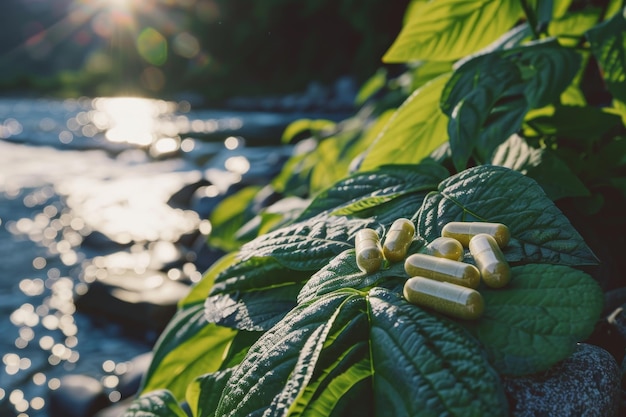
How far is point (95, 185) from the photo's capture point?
28.8 feet

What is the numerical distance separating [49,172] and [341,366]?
9907 millimetres

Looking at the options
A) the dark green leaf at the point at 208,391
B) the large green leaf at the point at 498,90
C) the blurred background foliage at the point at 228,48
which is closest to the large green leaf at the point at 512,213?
the large green leaf at the point at 498,90

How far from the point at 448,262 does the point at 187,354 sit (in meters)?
0.55

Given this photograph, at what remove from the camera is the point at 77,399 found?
333cm

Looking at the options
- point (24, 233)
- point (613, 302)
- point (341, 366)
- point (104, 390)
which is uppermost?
point (341, 366)

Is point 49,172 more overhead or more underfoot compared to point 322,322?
more underfoot

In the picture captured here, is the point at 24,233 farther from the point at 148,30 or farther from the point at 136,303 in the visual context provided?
the point at 148,30

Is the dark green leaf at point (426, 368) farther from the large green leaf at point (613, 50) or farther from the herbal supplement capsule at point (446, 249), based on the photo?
the large green leaf at point (613, 50)

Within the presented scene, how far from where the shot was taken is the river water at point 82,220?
405 cm

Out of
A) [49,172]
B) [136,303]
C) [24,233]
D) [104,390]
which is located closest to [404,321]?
[104,390]

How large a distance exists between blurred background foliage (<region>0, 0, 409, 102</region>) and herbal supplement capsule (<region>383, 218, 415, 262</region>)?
20.6 meters

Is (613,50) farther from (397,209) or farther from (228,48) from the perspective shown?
(228,48)

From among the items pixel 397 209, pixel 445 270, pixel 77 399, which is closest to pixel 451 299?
pixel 445 270

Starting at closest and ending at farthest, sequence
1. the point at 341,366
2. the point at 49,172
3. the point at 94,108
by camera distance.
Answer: the point at 341,366 → the point at 49,172 → the point at 94,108
